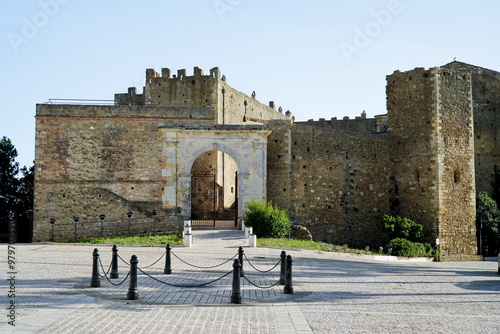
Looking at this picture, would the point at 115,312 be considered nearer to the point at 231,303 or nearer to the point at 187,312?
the point at 187,312

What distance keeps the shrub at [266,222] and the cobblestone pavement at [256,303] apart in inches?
318

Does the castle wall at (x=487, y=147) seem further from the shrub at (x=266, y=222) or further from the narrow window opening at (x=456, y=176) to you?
the shrub at (x=266, y=222)

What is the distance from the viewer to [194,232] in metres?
24.2

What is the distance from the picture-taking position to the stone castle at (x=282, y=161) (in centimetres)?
2636

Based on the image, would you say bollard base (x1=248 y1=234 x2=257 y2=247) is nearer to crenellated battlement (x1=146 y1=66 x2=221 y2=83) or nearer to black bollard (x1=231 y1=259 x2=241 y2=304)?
black bollard (x1=231 y1=259 x2=241 y2=304)

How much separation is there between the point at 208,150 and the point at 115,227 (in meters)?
6.07

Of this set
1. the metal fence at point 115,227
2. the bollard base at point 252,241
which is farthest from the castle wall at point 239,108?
the bollard base at point 252,241

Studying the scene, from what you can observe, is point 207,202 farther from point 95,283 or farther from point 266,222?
point 95,283

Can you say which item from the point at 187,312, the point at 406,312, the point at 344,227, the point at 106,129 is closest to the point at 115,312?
the point at 187,312

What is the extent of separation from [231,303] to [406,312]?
3155 mm

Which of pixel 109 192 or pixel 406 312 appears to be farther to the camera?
pixel 109 192

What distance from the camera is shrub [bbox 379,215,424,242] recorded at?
97.4 feet

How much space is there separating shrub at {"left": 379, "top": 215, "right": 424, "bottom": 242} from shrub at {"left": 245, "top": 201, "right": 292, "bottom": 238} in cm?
828

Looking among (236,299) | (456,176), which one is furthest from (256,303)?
(456,176)
